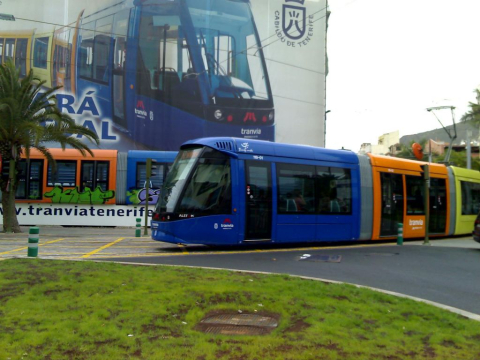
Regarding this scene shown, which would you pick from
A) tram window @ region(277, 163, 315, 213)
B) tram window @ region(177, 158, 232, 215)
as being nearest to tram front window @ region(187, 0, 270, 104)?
tram window @ region(277, 163, 315, 213)

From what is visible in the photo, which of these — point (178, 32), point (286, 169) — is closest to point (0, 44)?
point (178, 32)

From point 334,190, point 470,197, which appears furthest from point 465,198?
point 334,190

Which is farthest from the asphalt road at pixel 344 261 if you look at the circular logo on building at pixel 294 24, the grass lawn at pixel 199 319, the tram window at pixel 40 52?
the circular logo on building at pixel 294 24

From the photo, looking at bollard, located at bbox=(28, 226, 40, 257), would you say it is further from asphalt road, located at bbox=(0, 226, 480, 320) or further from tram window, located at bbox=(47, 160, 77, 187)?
tram window, located at bbox=(47, 160, 77, 187)

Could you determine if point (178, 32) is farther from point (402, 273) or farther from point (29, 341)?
point (29, 341)

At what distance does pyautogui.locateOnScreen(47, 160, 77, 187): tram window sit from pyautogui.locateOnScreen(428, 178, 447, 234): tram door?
15305mm

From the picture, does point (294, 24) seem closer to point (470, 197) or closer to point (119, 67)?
point (119, 67)

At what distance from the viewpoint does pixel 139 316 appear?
247 inches

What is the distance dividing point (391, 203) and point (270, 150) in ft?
A: 20.1

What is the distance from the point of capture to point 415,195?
20438mm

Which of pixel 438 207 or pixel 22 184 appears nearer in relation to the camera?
pixel 438 207

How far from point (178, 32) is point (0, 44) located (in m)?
12.5

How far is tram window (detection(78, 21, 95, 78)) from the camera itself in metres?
38.2

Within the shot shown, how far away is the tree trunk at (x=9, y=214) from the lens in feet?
69.6
